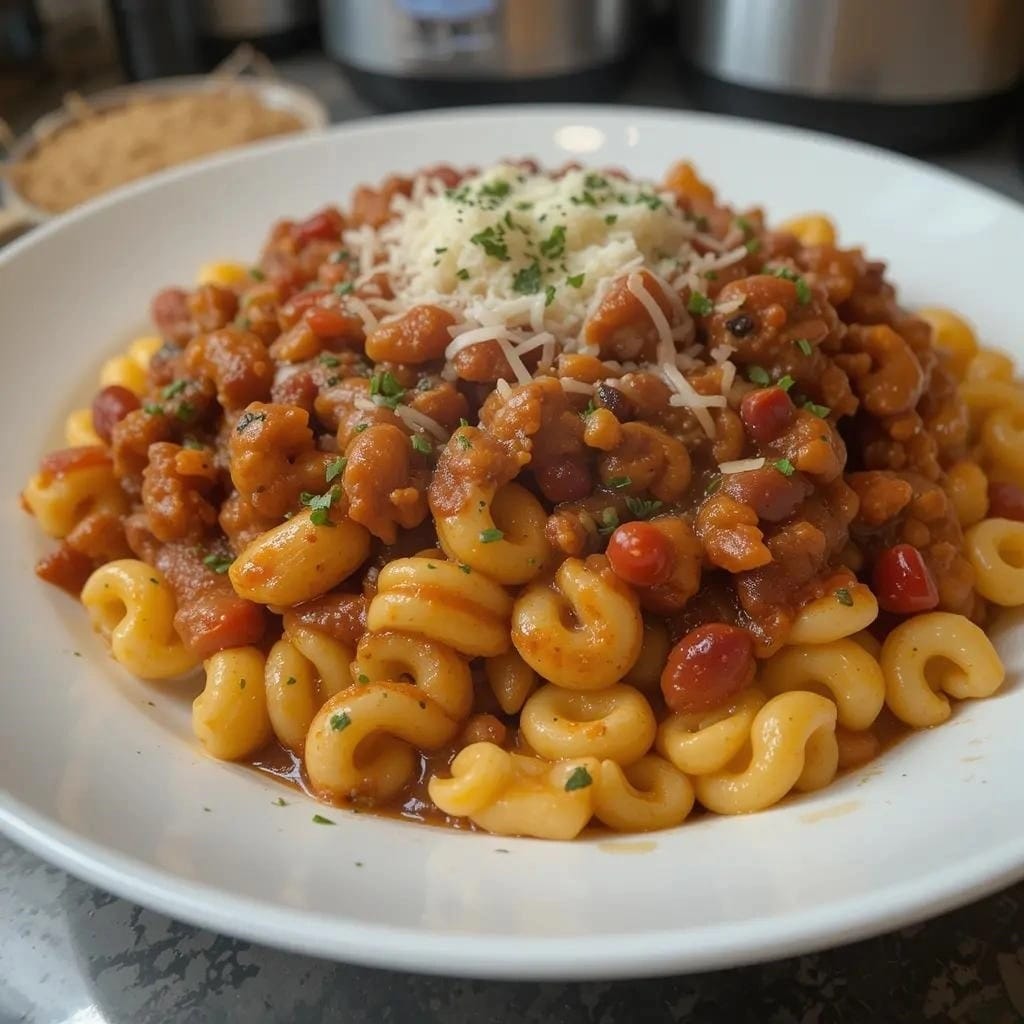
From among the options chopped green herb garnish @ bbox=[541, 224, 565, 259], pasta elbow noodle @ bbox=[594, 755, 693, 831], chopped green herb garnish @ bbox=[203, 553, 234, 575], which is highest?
chopped green herb garnish @ bbox=[541, 224, 565, 259]

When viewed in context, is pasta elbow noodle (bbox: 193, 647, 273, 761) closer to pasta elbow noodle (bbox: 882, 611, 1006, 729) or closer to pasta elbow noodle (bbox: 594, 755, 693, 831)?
pasta elbow noodle (bbox: 594, 755, 693, 831)

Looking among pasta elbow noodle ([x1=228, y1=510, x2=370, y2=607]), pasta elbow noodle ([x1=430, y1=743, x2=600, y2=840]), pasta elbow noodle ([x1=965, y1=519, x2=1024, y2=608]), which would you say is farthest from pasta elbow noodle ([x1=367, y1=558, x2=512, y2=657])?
pasta elbow noodle ([x1=965, y1=519, x2=1024, y2=608])

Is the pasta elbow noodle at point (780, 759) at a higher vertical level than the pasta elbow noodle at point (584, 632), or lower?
lower

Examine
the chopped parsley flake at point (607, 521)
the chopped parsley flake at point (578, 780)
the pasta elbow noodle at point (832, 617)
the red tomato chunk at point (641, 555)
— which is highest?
the red tomato chunk at point (641, 555)

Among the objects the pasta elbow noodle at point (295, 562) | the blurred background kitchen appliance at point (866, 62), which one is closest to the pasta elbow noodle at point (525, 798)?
the pasta elbow noodle at point (295, 562)

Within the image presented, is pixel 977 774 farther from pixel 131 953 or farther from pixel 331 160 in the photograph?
pixel 331 160

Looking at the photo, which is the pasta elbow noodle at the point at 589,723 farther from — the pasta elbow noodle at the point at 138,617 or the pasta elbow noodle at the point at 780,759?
the pasta elbow noodle at the point at 138,617

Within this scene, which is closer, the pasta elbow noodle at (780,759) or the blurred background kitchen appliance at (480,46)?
the pasta elbow noodle at (780,759)

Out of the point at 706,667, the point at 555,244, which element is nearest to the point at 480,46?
the point at 555,244
